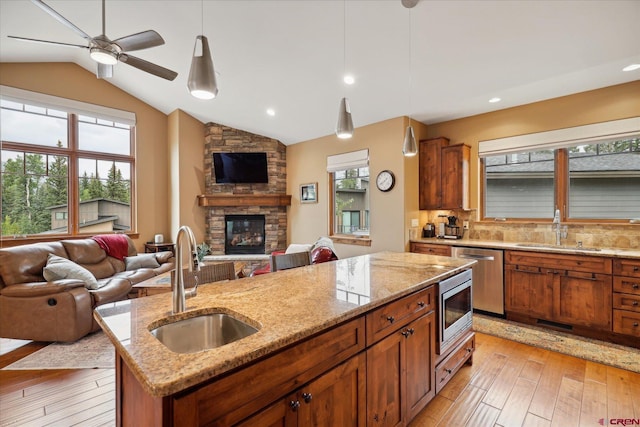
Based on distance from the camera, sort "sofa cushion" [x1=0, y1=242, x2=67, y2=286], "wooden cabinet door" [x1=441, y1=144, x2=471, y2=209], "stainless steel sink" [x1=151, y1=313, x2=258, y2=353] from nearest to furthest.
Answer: "stainless steel sink" [x1=151, y1=313, x2=258, y2=353] → "sofa cushion" [x1=0, y1=242, x2=67, y2=286] → "wooden cabinet door" [x1=441, y1=144, x2=471, y2=209]

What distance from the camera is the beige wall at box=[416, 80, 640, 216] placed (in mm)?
3229

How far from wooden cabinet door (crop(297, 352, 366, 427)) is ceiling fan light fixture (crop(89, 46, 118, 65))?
2.83 m

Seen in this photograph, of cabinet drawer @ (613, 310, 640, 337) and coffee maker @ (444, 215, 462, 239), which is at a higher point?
coffee maker @ (444, 215, 462, 239)

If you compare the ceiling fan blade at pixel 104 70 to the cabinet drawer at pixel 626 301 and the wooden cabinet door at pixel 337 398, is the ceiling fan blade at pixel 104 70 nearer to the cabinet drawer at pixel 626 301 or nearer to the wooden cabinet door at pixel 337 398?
the wooden cabinet door at pixel 337 398

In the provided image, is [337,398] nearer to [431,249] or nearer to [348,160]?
[431,249]

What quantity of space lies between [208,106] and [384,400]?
5210mm

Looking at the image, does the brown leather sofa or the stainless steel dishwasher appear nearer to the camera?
the brown leather sofa

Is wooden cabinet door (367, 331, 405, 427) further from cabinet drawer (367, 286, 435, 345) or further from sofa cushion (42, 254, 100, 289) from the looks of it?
sofa cushion (42, 254, 100, 289)

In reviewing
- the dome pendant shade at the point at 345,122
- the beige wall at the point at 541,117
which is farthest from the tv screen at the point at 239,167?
the dome pendant shade at the point at 345,122

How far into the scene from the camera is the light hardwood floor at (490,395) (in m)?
1.94

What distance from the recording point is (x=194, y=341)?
132cm

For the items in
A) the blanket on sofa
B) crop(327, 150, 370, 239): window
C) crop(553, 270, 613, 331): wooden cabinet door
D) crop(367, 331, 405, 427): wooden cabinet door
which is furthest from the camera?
crop(327, 150, 370, 239): window

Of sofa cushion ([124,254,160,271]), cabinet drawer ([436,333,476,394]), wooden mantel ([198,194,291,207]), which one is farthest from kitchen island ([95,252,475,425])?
wooden mantel ([198,194,291,207])

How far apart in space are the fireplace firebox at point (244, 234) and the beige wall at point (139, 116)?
47.6 inches
